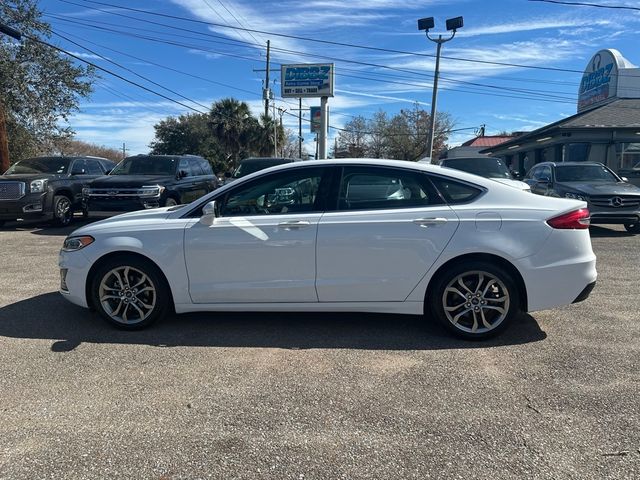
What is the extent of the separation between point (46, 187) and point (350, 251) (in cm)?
1001

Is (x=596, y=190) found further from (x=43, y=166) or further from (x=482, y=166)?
(x=43, y=166)

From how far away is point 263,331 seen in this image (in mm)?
4656

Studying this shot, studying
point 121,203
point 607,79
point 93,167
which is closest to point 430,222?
point 121,203

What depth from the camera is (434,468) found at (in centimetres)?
263

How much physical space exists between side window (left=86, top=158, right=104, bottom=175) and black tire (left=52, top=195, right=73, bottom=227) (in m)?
1.34

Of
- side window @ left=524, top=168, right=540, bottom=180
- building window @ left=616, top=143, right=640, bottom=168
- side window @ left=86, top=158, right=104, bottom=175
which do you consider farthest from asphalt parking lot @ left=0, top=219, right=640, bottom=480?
building window @ left=616, top=143, right=640, bottom=168

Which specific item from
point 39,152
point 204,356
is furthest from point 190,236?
point 39,152

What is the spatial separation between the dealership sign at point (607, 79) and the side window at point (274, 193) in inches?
1188

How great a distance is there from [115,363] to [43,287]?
Result: 3095mm

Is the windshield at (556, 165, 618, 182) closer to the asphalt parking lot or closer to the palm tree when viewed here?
the asphalt parking lot

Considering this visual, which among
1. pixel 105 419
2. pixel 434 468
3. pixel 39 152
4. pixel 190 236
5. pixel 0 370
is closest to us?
pixel 434 468

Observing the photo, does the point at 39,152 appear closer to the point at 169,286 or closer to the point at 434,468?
the point at 169,286

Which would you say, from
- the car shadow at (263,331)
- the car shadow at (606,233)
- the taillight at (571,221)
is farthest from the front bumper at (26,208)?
the car shadow at (606,233)

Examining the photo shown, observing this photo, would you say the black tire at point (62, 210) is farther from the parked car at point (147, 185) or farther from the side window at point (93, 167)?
the side window at point (93, 167)
